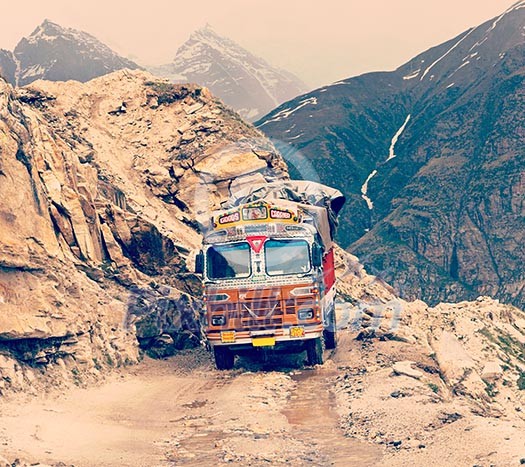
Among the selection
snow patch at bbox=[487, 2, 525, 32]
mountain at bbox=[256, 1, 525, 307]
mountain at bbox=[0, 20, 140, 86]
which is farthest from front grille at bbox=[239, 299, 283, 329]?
snow patch at bbox=[487, 2, 525, 32]

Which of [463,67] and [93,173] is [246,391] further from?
[463,67]

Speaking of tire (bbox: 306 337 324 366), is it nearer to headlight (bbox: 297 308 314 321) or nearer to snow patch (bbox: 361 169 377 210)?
headlight (bbox: 297 308 314 321)

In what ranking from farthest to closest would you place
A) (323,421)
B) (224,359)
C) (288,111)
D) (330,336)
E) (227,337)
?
(288,111) → (330,336) → (224,359) → (227,337) → (323,421)

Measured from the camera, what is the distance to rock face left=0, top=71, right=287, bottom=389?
909 inches

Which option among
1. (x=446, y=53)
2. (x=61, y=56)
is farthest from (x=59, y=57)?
(x=446, y=53)

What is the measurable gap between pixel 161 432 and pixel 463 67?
15719 centimetres

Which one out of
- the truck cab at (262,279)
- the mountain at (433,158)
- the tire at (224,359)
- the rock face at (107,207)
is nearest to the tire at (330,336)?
the truck cab at (262,279)

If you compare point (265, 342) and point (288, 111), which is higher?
point (288, 111)

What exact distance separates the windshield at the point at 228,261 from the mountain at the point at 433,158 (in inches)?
3202

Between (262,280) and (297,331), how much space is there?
177 centimetres

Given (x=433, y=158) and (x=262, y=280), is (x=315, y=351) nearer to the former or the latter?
(x=262, y=280)

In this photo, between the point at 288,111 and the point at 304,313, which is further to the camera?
the point at 288,111

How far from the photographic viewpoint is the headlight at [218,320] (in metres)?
23.6

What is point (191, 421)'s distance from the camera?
64.0 feet
